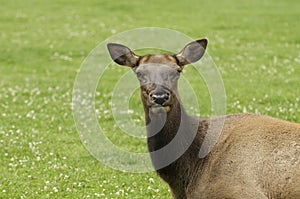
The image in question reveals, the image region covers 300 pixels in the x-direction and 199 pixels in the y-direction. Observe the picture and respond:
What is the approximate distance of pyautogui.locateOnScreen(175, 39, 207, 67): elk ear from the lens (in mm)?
8859

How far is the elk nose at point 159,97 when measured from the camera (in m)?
7.86

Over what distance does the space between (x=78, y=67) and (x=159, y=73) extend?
12.5 metres

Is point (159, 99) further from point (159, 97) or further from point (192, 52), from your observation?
point (192, 52)

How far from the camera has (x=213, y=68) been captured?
19.7 m

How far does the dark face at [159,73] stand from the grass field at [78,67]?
7.90 ft

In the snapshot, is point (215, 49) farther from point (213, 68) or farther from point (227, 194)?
point (227, 194)

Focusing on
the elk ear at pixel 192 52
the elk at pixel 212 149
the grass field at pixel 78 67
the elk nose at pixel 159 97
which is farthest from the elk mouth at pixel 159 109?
the grass field at pixel 78 67

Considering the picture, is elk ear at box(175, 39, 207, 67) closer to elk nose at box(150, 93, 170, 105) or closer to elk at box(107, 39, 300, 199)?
elk at box(107, 39, 300, 199)

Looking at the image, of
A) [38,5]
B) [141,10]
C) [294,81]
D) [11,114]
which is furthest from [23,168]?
[38,5]

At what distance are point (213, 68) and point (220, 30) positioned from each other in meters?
6.68

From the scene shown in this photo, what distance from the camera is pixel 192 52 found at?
895cm

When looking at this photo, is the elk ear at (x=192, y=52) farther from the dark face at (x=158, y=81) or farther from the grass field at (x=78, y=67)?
the grass field at (x=78, y=67)

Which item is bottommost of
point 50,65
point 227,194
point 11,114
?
point 50,65

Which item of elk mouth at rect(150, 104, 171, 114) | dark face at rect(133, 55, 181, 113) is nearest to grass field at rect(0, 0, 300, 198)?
elk mouth at rect(150, 104, 171, 114)
